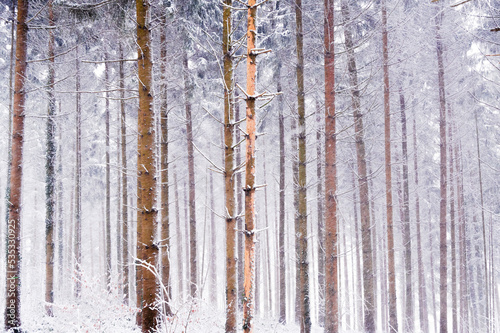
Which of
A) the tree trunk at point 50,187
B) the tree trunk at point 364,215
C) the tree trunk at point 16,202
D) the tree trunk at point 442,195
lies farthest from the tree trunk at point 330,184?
the tree trunk at point 50,187

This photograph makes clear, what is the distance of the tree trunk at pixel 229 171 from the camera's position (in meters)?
6.68

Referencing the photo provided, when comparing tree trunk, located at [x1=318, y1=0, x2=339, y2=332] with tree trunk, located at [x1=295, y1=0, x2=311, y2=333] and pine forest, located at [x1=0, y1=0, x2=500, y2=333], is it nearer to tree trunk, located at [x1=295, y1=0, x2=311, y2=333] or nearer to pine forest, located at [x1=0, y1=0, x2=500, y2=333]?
pine forest, located at [x1=0, y1=0, x2=500, y2=333]

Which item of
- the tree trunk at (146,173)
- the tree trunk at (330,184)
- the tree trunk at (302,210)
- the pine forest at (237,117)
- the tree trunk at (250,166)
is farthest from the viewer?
the tree trunk at (302,210)

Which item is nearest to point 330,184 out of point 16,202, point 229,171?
point 229,171

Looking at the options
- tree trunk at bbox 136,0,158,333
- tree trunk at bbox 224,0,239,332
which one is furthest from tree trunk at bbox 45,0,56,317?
tree trunk at bbox 224,0,239,332

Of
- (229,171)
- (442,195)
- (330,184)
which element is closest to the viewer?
(229,171)

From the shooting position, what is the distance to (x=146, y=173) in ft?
19.2

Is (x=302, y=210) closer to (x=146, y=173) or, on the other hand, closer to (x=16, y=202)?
(x=146, y=173)

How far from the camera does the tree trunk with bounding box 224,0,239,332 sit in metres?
6.68

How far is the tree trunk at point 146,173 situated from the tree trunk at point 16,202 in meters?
3.02

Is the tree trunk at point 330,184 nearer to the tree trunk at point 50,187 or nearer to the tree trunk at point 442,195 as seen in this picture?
the tree trunk at point 442,195

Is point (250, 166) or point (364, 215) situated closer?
point (250, 166)

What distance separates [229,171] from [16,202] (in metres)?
4.58

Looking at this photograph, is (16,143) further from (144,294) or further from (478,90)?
(478,90)
